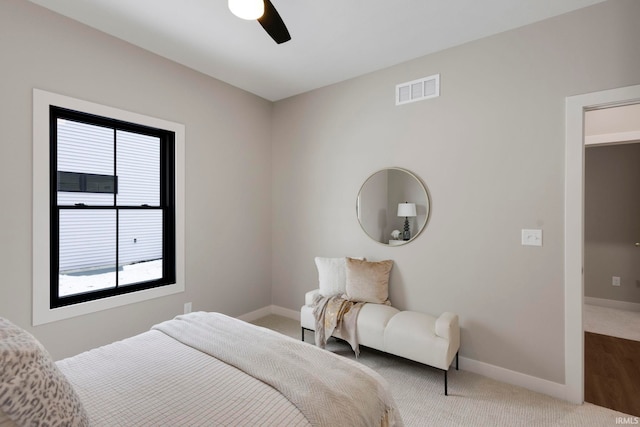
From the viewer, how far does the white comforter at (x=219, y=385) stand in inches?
45.3

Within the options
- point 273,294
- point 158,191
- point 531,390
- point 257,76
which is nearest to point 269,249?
point 273,294

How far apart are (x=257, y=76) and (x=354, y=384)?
10.1 feet

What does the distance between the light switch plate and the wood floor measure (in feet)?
3.83

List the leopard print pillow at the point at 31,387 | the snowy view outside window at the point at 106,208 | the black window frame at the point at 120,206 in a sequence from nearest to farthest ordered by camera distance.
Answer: the leopard print pillow at the point at 31,387, the black window frame at the point at 120,206, the snowy view outside window at the point at 106,208

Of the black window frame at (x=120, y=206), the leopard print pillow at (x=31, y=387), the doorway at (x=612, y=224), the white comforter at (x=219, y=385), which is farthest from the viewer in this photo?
the doorway at (x=612, y=224)

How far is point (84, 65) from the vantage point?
7.89 feet

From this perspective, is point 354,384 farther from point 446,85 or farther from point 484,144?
point 446,85

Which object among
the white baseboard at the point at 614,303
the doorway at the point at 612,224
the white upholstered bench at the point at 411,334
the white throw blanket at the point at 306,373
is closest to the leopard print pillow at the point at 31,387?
the white throw blanket at the point at 306,373

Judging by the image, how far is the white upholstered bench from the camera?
2.32 meters

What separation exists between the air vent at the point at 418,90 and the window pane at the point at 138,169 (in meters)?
2.42

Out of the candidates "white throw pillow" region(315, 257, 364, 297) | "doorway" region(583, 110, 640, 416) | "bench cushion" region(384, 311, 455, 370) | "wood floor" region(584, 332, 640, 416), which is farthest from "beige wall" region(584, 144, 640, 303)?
"white throw pillow" region(315, 257, 364, 297)

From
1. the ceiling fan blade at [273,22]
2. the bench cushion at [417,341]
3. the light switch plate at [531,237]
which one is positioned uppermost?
the ceiling fan blade at [273,22]

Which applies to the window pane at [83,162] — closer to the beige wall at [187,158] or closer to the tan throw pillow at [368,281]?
the beige wall at [187,158]

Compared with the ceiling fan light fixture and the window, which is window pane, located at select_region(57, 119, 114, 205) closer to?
the window
